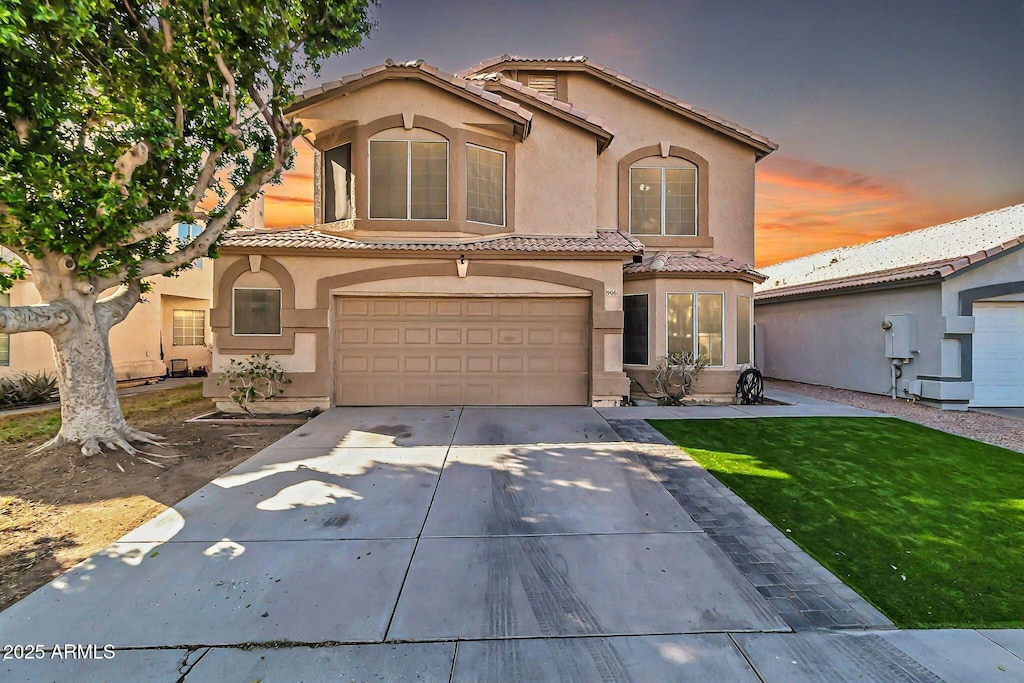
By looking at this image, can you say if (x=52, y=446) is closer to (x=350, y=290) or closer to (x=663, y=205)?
(x=350, y=290)

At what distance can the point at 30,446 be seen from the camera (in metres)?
7.08

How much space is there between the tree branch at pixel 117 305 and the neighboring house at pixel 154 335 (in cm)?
467

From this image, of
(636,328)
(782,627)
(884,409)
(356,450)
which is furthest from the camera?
(636,328)

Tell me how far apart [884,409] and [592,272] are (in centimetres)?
809

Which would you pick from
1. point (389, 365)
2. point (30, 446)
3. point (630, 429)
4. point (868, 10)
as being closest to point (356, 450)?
point (389, 365)

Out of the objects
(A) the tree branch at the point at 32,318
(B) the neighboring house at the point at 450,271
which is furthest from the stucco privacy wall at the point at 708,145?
(A) the tree branch at the point at 32,318

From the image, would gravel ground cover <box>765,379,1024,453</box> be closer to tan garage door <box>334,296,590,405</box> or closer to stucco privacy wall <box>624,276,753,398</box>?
stucco privacy wall <box>624,276,753,398</box>

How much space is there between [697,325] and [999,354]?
7.83m

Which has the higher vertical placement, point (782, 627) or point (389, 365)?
point (389, 365)

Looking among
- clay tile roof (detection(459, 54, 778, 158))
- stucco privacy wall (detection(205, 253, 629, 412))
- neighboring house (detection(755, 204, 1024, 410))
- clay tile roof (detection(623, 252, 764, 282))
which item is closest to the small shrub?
stucco privacy wall (detection(205, 253, 629, 412))

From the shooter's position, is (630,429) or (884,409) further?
(884,409)

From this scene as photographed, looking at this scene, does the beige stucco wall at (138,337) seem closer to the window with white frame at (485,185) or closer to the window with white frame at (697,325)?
the window with white frame at (485,185)

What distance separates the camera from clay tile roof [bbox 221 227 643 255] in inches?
368

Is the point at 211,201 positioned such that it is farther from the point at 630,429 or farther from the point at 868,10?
the point at 868,10
